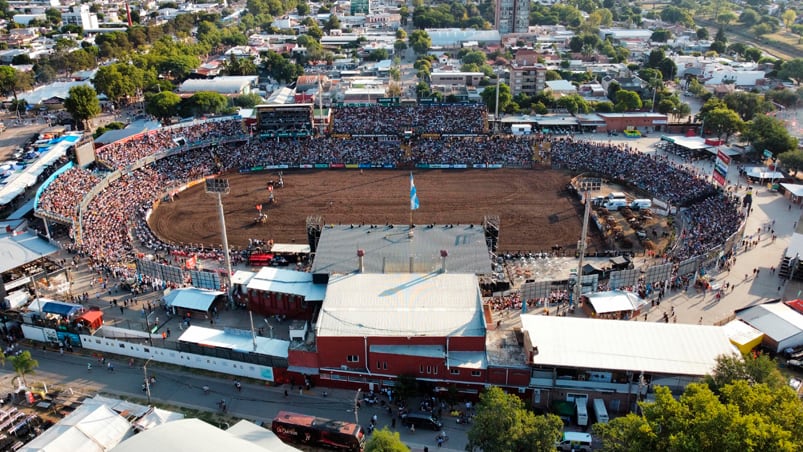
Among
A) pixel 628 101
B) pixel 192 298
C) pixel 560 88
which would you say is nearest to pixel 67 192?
pixel 192 298

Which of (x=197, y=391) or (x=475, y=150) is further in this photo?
(x=475, y=150)

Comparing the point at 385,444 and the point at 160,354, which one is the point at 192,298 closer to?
the point at 160,354

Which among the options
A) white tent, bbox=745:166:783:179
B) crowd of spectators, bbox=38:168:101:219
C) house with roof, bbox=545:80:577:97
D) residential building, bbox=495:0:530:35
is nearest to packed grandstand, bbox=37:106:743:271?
crowd of spectators, bbox=38:168:101:219

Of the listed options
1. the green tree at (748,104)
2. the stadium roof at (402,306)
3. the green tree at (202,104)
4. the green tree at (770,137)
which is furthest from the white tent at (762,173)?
the green tree at (202,104)

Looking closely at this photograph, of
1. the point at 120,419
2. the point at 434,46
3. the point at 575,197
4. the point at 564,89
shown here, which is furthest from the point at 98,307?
the point at 434,46

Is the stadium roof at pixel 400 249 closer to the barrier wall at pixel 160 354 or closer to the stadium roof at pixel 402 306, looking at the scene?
the stadium roof at pixel 402 306
